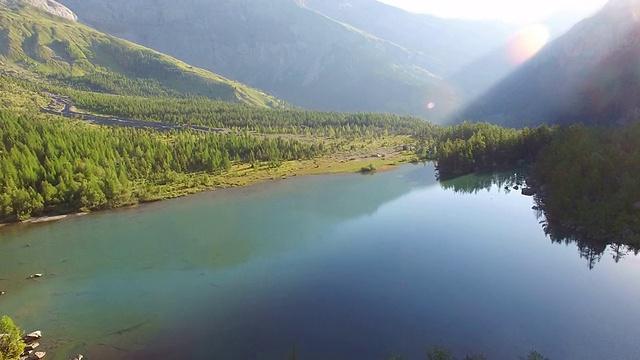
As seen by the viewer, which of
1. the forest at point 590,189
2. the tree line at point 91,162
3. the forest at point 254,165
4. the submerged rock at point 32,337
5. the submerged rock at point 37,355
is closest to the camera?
the submerged rock at point 37,355

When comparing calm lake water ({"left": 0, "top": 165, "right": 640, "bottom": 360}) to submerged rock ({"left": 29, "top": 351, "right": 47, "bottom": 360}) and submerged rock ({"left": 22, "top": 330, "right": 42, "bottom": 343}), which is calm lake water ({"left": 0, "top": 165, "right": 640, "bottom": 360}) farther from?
submerged rock ({"left": 22, "top": 330, "right": 42, "bottom": 343})

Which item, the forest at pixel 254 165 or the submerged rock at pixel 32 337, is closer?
the submerged rock at pixel 32 337

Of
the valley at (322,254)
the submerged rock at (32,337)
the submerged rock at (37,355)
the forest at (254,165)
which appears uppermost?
the forest at (254,165)

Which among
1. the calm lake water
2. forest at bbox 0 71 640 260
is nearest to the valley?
the calm lake water

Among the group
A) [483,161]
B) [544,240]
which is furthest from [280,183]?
[544,240]

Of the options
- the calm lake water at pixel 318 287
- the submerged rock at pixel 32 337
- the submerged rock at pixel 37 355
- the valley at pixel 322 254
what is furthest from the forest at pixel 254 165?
the submerged rock at pixel 37 355

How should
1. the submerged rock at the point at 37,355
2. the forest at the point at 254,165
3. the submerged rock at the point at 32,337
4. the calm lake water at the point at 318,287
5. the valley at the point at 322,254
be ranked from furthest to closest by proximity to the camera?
the forest at the point at 254,165
the submerged rock at the point at 32,337
the valley at the point at 322,254
the calm lake water at the point at 318,287
the submerged rock at the point at 37,355

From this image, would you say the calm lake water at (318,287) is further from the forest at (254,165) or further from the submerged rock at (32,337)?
the forest at (254,165)

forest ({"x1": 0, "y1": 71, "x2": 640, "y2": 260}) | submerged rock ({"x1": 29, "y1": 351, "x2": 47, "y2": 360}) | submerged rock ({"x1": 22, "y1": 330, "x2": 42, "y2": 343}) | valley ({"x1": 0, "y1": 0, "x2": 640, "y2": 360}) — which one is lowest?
submerged rock ({"x1": 29, "y1": 351, "x2": 47, "y2": 360})

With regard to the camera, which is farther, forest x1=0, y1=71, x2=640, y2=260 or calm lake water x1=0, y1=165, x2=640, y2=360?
forest x1=0, y1=71, x2=640, y2=260
